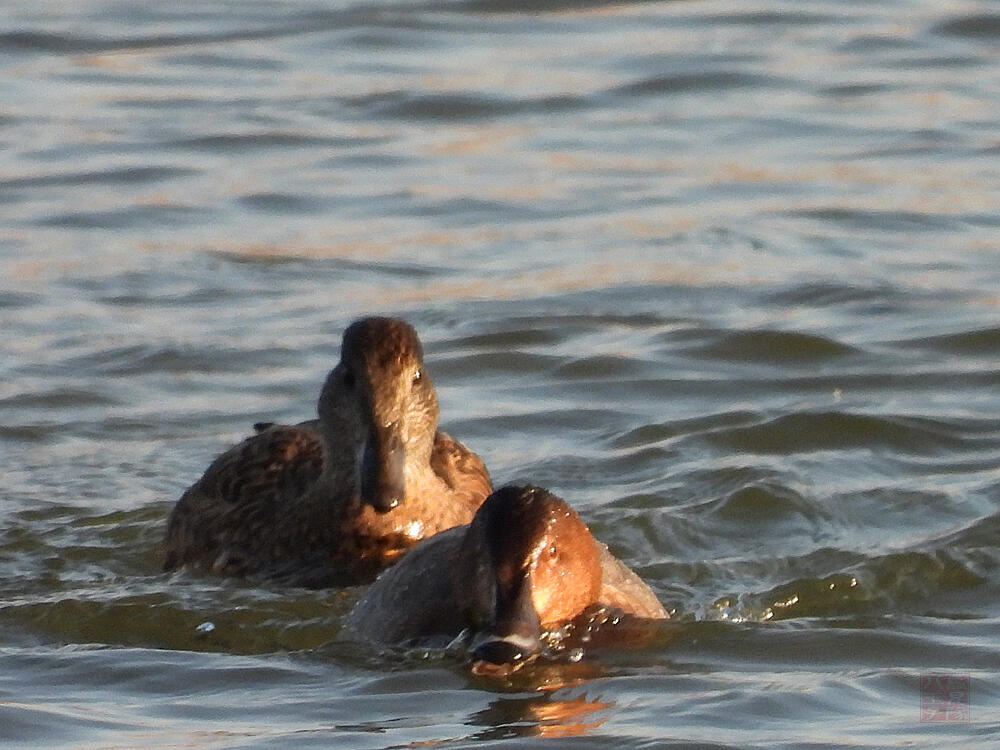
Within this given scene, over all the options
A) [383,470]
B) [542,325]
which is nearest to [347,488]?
[383,470]

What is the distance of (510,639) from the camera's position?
6.24 metres

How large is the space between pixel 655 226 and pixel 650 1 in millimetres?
6399

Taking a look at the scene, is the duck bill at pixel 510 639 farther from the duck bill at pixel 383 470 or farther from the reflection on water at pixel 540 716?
the duck bill at pixel 383 470

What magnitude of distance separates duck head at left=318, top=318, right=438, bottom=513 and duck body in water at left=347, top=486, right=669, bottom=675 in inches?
27.9

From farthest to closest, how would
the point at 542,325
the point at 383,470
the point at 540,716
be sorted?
1. the point at 542,325
2. the point at 383,470
3. the point at 540,716

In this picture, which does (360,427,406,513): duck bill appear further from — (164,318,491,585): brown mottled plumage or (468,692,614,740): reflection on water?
(468,692,614,740): reflection on water

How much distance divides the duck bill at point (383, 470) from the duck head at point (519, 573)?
3.36 ft

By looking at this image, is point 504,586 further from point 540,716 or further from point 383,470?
point 383,470

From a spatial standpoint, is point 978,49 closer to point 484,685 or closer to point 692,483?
point 692,483

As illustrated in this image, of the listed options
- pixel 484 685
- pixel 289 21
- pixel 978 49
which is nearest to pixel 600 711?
pixel 484 685

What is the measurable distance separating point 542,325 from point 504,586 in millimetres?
4825

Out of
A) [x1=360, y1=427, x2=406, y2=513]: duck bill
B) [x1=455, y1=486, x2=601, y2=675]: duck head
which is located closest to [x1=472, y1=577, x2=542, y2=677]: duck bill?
[x1=455, y1=486, x2=601, y2=675]: duck head

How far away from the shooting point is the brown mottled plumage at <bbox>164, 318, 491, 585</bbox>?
25.3 feet

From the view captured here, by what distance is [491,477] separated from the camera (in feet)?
30.5
